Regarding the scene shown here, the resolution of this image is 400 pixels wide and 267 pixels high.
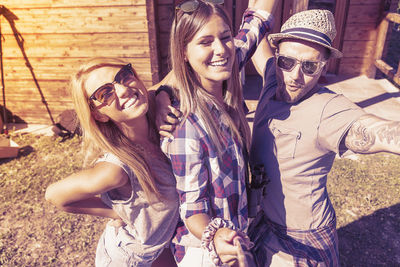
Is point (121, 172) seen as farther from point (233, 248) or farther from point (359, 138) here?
point (359, 138)

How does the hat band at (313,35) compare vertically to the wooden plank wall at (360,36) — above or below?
above

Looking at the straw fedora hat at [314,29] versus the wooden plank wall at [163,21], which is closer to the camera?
the straw fedora hat at [314,29]

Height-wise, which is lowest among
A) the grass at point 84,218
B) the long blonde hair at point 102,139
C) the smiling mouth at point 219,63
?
the grass at point 84,218

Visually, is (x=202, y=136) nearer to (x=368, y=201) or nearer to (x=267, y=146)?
(x=267, y=146)

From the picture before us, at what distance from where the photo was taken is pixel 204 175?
156cm

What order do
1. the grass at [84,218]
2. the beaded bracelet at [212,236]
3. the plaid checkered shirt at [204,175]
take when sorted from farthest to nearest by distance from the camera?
1. the grass at [84,218]
2. the plaid checkered shirt at [204,175]
3. the beaded bracelet at [212,236]

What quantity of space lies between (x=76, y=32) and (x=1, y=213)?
330 centimetres

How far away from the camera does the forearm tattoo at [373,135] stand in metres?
1.35

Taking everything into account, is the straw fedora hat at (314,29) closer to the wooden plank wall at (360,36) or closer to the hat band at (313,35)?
the hat band at (313,35)

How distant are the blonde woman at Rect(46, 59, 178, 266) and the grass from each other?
194cm

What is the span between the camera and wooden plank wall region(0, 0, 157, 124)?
5359 millimetres

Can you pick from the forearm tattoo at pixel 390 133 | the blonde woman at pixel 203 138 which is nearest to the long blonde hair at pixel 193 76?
the blonde woman at pixel 203 138

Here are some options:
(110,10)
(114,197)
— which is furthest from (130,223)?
(110,10)

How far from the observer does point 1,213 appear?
414cm
